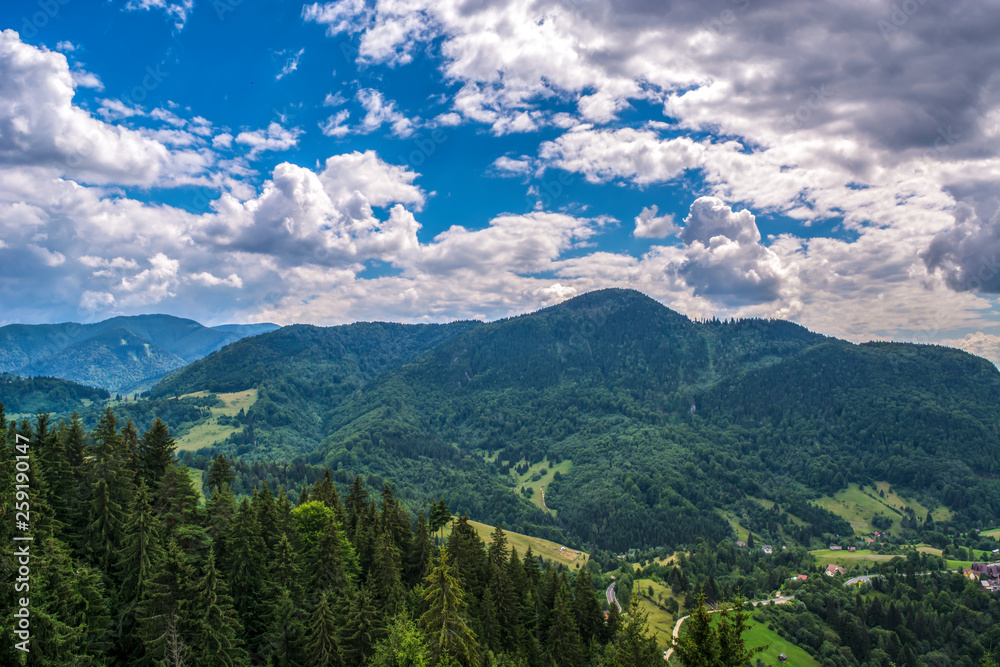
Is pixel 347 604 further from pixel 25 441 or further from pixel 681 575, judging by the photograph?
pixel 681 575

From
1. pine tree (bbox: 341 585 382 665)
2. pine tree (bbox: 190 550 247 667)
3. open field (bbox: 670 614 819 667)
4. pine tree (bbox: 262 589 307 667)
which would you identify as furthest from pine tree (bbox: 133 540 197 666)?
open field (bbox: 670 614 819 667)

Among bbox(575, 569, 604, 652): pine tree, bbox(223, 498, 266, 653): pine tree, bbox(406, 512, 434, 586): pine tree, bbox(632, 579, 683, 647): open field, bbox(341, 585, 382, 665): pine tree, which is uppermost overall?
bbox(223, 498, 266, 653): pine tree

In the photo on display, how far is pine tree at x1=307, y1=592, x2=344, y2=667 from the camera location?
42.1 m

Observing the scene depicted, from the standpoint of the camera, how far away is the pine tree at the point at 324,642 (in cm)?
4209

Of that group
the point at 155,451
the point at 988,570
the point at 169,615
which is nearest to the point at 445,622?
the point at 169,615

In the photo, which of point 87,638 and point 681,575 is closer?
point 87,638

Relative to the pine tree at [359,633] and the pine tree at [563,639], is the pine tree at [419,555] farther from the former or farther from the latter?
the pine tree at [359,633]

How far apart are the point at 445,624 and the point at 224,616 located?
21145 millimetres

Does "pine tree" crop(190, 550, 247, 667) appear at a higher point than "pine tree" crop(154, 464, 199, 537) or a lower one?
lower

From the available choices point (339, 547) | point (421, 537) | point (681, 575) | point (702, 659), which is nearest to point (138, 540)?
point (339, 547)

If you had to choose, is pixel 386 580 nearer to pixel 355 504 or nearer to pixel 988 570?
pixel 355 504

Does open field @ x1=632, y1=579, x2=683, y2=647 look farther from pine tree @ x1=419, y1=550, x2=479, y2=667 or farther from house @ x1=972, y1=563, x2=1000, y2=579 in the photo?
house @ x1=972, y1=563, x2=1000, y2=579

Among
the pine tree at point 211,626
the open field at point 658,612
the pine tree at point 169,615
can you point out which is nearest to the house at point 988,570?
the open field at point 658,612

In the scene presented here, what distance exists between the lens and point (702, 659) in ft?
76.3
